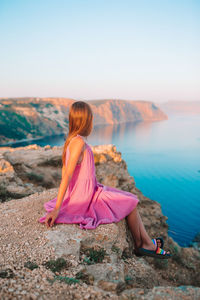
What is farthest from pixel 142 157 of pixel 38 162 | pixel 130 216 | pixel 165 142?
pixel 130 216

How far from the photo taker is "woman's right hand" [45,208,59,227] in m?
3.69

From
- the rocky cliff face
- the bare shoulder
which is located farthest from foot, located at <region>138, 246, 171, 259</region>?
the rocky cliff face

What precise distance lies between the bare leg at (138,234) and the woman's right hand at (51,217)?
4.12ft

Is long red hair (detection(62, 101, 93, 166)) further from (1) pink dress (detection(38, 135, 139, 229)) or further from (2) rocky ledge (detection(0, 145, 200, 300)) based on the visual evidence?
(2) rocky ledge (detection(0, 145, 200, 300))

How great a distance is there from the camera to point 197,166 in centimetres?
4447

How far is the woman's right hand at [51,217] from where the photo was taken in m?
3.69

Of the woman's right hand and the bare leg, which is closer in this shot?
the woman's right hand

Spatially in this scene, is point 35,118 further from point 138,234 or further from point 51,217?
point 138,234

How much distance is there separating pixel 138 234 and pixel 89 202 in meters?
1.00

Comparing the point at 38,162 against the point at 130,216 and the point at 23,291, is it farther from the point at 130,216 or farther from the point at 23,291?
the point at 23,291

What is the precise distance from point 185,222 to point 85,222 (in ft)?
73.3

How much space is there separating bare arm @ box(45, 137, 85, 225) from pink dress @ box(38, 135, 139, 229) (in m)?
0.21

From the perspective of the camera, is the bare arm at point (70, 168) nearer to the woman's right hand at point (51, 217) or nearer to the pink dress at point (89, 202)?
the woman's right hand at point (51, 217)

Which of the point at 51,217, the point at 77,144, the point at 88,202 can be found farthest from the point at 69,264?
the point at 77,144
